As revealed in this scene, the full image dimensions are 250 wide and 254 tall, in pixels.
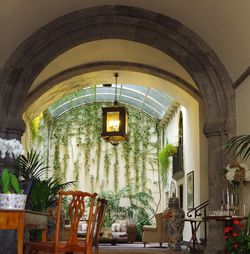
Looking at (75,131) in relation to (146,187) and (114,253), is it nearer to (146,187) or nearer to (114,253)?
(146,187)

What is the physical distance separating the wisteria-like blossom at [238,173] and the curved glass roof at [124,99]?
8.79m

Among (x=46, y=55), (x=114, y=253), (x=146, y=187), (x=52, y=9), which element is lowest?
(x=114, y=253)

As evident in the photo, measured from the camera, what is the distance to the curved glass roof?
51.1ft

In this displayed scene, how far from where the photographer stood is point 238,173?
20.6 ft

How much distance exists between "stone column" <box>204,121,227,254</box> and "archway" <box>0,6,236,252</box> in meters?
0.05

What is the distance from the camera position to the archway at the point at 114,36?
7.52 m

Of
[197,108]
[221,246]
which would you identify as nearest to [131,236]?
[197,108]

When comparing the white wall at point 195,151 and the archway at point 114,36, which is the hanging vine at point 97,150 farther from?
the archway at point 114,36

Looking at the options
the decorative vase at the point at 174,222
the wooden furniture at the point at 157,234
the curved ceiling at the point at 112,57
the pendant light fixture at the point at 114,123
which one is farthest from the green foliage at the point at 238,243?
the wooden furniture at the point at 157,234

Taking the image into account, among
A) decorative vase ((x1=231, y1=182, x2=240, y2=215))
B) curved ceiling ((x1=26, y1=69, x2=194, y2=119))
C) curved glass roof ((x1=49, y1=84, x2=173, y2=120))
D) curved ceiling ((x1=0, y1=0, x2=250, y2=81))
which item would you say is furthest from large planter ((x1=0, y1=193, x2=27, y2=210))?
curved glass roof ((x1=49, y1=84, x2=173, y2=120))

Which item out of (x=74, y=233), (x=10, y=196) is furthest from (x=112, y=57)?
(x=10, y=196)

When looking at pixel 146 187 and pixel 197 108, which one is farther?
pixel 146 187

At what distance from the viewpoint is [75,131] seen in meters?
17.9

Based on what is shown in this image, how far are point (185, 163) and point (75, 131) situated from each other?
6305mm
